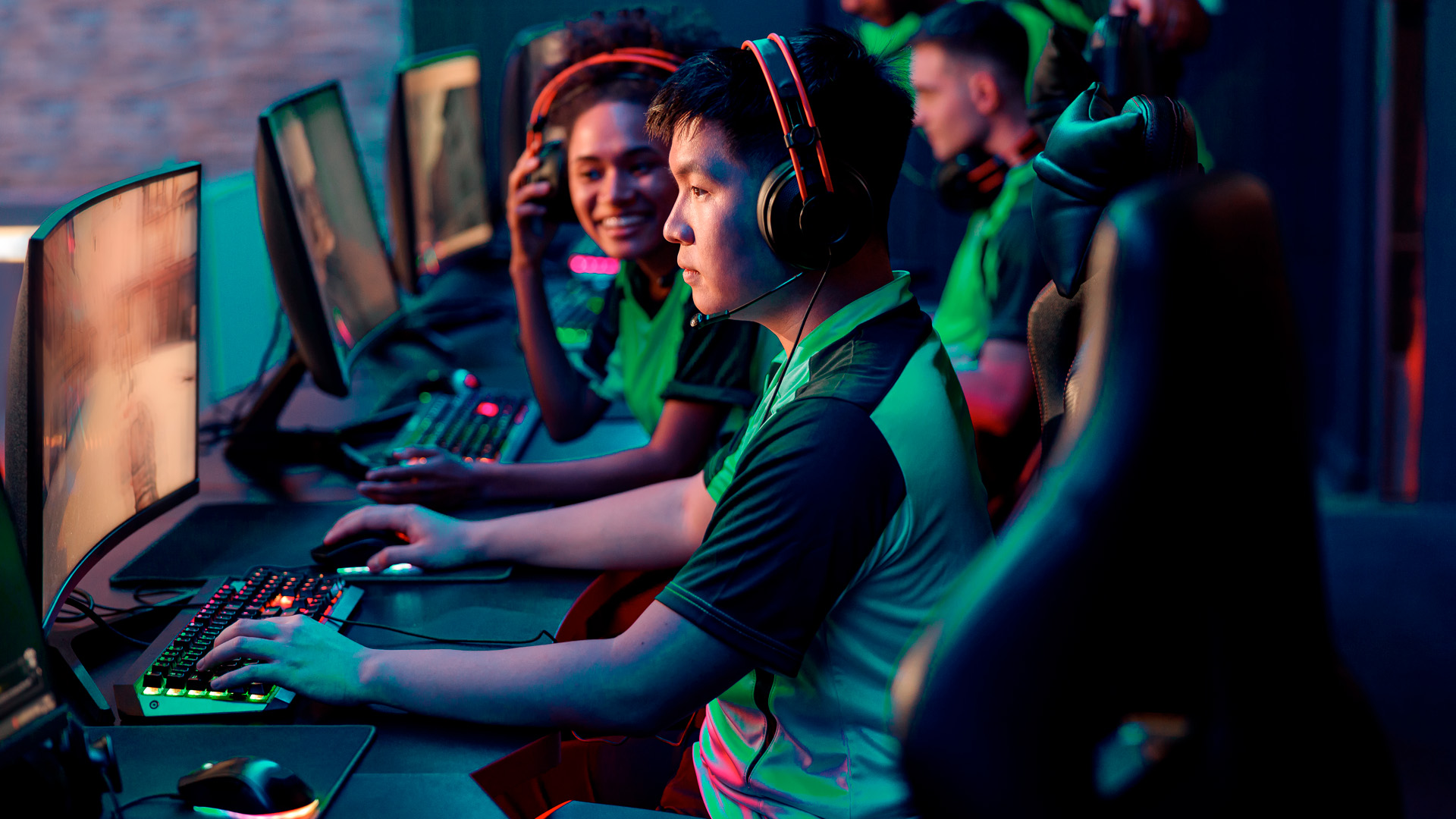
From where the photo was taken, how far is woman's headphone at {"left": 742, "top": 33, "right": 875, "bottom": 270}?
2.92ft

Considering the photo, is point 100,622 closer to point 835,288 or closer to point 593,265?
point 835,288

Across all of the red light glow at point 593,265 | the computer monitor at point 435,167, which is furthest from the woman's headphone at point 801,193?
the red light glow at point 593,265

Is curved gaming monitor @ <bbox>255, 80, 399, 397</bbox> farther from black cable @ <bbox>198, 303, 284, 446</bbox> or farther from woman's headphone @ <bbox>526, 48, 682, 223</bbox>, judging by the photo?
woman's headphone @ <bbox>526, 48, 682, 223</bbox>

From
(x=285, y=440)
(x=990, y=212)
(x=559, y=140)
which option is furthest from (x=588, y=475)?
(x=990, y=212)

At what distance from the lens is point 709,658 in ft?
2.62

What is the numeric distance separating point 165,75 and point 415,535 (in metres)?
3.35

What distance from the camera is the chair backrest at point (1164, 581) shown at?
46cm

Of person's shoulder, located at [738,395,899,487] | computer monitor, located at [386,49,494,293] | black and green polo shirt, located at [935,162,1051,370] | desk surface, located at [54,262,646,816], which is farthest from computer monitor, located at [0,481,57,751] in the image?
computer monitor, located at [386,49,494,293]

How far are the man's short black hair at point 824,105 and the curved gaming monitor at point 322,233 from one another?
0.74 meters

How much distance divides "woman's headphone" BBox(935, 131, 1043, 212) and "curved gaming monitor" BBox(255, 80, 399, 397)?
3.44 ft

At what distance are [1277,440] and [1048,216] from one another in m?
0.36


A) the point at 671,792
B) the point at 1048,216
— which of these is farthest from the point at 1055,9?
the point at 671,792

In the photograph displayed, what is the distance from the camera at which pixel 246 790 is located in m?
0.75

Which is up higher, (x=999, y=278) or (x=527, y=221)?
(x=527, y=221)
